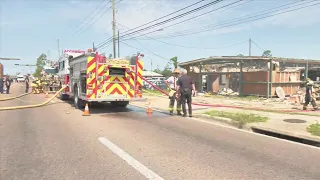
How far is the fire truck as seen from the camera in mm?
12523

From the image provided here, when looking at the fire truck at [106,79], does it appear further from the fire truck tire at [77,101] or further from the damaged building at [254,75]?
the damaged building at [254,75]

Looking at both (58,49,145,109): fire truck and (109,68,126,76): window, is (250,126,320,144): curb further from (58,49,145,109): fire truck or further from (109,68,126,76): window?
(109,68,126,76): window

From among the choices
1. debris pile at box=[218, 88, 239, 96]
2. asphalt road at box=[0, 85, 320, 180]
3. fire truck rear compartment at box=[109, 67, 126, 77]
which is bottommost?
asphalt road at box=[0, 85, 320, 180]

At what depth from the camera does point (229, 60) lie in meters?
23.3

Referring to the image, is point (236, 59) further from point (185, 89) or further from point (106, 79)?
point (106, 79)

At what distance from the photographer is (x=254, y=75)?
21266mm

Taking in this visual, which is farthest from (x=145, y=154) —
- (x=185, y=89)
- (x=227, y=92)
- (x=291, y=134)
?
(x=227, y=92)

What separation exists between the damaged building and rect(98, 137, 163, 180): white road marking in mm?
15409

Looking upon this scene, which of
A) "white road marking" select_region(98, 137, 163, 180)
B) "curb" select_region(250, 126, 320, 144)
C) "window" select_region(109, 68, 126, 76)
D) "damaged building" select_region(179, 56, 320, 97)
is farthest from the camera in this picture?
"damaged building" select_region(179, 56, 320, 97)

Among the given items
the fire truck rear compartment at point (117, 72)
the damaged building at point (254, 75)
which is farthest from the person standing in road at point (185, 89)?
the damaged building at point (254, 75)

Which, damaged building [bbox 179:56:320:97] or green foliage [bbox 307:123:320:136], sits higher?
damaged building [bbox 179:56:320:97]

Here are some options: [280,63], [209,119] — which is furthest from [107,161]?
[280,63]

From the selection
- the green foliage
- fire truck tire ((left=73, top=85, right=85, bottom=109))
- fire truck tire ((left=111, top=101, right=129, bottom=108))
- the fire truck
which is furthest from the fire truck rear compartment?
the green foliage

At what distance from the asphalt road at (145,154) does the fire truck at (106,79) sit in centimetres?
323
